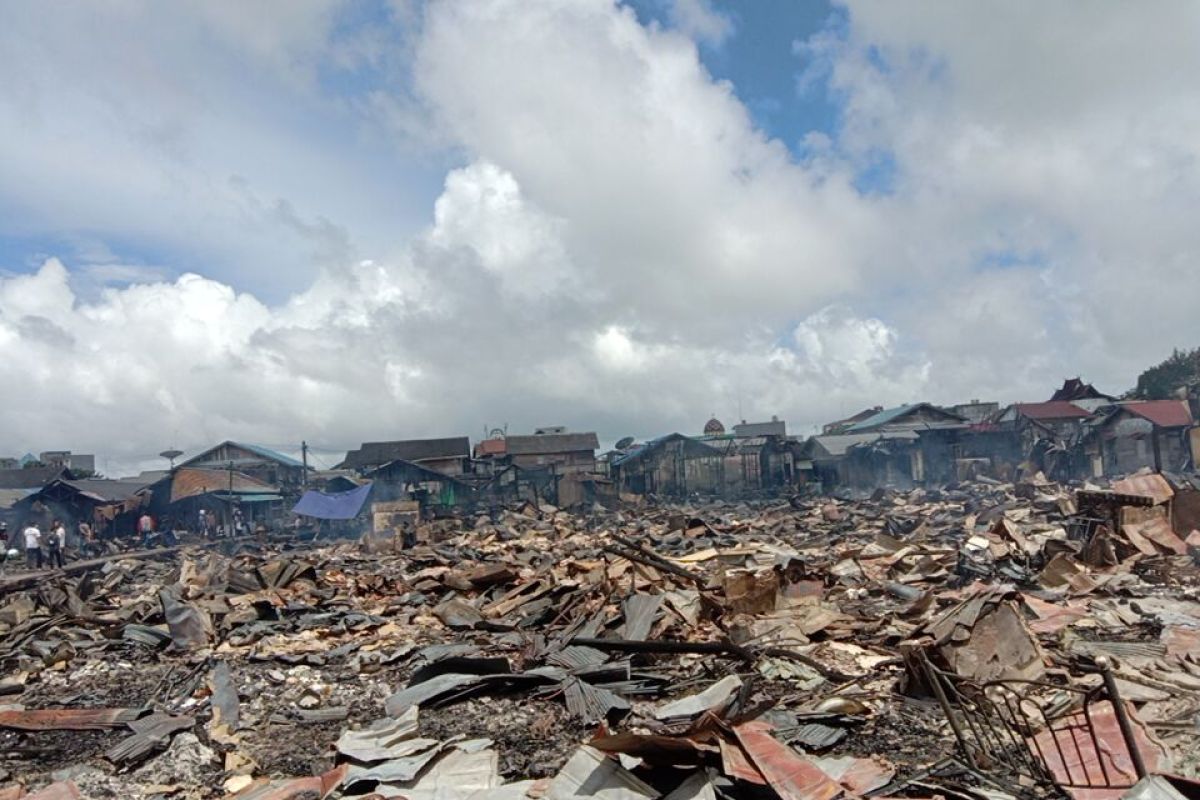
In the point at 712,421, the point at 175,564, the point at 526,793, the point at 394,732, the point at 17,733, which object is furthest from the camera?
the point at 712,421

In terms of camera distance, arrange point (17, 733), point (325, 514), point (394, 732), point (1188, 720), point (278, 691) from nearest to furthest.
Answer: point (1188, 720)
point (394, 732)
point (17, 733)
point (278, 691)
point (325, 514)

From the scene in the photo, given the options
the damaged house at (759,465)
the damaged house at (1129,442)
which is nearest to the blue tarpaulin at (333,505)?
the damaged house at (759,465)

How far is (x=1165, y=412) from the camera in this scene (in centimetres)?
3725

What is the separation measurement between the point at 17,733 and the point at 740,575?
25.7 feet

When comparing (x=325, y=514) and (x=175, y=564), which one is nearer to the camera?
(x=175, y=564)

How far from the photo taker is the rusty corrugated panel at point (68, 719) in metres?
6.67

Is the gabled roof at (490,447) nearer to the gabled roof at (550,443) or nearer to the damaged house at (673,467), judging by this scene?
the gabled roof at (550,443)

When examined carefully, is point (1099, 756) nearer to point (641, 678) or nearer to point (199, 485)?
point (641, 678)

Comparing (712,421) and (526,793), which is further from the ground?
(712,421)

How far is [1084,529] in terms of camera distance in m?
13.2

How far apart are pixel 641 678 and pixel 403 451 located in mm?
52645

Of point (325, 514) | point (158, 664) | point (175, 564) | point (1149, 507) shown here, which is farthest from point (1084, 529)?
point (325, 514)

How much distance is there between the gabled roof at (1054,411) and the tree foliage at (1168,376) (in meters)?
11.9

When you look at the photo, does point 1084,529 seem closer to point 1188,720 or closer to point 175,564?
point 1188,720
